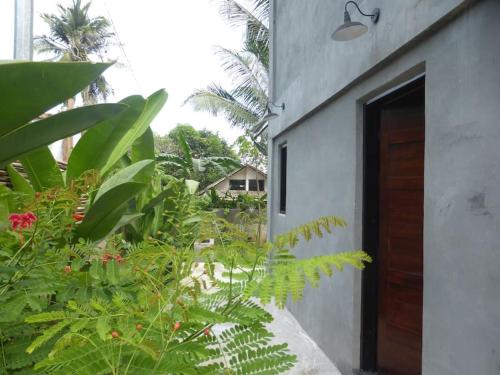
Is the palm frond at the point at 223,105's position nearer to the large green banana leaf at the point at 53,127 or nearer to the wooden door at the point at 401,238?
the wooden door at the point at 401,238

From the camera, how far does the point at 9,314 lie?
75cm

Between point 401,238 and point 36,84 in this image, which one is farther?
point 401,238

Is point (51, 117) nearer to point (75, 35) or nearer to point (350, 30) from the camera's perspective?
point (350, 30)

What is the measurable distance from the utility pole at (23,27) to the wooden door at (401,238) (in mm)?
2594

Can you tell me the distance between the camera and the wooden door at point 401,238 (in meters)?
2.52

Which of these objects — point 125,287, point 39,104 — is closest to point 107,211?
point 125,287

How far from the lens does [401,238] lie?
265 centimetres

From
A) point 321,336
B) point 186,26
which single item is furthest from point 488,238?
point 186,26

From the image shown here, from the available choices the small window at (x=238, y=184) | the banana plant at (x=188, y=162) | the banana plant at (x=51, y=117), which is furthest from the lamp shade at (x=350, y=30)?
the small window at (x=238, y=184)

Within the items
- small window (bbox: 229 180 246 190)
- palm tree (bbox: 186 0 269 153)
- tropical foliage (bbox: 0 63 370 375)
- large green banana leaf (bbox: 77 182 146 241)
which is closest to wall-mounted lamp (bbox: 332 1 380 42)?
large green banana leaf (bbox: 77 182 146 241)

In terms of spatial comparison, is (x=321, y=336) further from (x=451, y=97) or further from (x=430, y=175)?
(x=451, y=97)

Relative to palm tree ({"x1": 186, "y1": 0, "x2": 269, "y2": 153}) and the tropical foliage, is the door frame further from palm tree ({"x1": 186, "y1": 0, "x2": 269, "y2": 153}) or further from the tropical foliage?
palm tree ({"x1": 186, "y1": 0, "x2": 269, "y2": 153})

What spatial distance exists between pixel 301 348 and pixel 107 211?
2.95 metres

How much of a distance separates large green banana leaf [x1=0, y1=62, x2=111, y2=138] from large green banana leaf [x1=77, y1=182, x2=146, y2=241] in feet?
1.46
